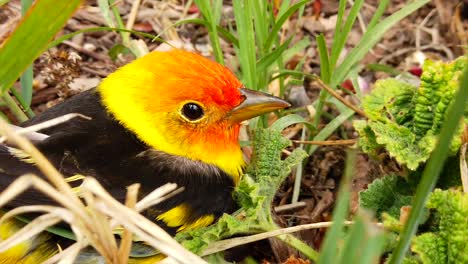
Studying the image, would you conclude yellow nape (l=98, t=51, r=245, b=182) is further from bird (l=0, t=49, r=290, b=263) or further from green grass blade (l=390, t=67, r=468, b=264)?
green grass blade (l=390, t=67, r=468, b=264)

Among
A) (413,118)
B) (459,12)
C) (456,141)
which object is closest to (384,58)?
(459,12)

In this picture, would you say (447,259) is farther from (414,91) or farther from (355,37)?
(355,37)

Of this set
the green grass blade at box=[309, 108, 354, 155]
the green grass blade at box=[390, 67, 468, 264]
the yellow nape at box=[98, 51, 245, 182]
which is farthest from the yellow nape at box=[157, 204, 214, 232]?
the green grass blade at box=[390, 67, 468, 264]

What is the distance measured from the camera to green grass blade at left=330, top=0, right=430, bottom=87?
293cm

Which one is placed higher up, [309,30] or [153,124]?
[309,30]

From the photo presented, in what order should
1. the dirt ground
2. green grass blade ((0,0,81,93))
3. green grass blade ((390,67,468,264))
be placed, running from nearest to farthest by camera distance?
green grass blade ((390,67,468,264)) → green grass blade ((0,0,81,93)) → the dirt ground

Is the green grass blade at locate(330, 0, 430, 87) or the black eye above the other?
the green grass blade at locate(330, 0, 430, 87)

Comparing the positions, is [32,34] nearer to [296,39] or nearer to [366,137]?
[366,137]

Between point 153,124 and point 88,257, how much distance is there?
0.55 m

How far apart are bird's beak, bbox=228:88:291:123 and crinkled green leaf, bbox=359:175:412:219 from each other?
46 centimetres

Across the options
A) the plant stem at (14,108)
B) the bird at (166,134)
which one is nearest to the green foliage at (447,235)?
the bird at (166,134)

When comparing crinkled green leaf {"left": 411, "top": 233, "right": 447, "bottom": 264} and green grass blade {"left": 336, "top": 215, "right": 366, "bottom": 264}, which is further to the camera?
crinkled green leaf {"left": 411, "top": 233, "right": 447, "bottom": 264}

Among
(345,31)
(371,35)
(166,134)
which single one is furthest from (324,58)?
(166,134)

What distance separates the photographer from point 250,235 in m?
2.43
